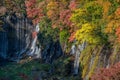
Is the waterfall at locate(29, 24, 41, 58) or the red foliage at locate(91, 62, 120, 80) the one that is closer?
the red foliage at locate(91, 62, 120, 80)

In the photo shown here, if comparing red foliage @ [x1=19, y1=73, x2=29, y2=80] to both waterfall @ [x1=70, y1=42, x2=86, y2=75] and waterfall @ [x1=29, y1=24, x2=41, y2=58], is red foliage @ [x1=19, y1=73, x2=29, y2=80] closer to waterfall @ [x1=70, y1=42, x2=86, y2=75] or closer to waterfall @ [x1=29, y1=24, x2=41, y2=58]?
waterfall @ [x1=70, y1=42, x2=86, y2=75]

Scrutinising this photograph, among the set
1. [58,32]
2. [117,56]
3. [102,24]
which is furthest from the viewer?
[58,32]

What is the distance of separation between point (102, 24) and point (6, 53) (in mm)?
24934

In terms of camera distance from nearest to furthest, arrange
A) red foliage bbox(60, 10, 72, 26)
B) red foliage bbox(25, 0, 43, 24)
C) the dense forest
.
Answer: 1. the dense forest
2. red foliage bbox(60, 10, 72, 26)
3. red foliage bbox(25, 0, 43, 24)

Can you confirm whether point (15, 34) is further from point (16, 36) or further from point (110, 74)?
point (110, 74)

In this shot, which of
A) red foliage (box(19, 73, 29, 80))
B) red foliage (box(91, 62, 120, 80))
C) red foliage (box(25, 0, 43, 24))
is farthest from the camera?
red foliage (box(25, 0, 43, 24))

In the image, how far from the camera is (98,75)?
23094mm

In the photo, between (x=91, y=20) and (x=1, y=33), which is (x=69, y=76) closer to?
(x=91, y=20)

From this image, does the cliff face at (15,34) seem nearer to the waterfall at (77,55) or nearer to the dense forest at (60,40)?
the dense forest at (60,40)

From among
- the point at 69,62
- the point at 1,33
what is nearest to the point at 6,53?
the point at 1,33

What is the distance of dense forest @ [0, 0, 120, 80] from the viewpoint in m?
28.3

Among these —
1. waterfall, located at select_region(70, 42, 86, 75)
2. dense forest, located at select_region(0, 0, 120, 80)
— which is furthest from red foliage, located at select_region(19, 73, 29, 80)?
waterfall, located at select_region(70, 42, 86, 75)

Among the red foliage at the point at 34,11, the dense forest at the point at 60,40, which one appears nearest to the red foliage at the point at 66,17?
the dense forest at the point at 60,40

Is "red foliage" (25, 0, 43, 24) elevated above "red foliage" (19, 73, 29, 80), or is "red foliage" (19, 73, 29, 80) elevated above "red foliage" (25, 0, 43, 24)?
"red foliage" (25, 0, 43, 24)
